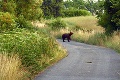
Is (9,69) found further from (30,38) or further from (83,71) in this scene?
(30,38)

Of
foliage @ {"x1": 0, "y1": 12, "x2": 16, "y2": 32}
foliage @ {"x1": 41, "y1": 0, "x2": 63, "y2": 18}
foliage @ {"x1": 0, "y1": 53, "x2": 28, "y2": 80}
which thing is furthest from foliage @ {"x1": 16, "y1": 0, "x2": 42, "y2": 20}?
foliage @ {"x1": 41, "y1": 0, "x2": 63, "y2": 18}

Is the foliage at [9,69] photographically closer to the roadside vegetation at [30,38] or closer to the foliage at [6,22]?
the roadside vegetation at [30,38]

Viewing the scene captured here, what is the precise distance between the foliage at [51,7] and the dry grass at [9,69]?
70.0 metres

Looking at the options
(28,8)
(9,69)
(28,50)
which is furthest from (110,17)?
(9,69)

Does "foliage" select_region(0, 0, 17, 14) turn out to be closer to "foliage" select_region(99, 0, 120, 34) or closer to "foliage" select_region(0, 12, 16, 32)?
"foliage" select_region(0, 12, 16, 32)

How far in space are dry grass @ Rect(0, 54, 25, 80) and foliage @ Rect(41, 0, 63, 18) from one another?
6997 centimetres

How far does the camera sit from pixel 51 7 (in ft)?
271

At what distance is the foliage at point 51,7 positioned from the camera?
82.1 metres

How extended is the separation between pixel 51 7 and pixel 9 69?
72.5 m

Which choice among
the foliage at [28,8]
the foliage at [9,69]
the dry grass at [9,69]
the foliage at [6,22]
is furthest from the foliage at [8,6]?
the dry grass at [9,69]

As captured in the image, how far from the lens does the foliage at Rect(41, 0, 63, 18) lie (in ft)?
269

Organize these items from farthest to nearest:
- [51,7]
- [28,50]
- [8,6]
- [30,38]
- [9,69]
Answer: [51,7] → [8,6] → [30,38] → [28,50] → [9,69]

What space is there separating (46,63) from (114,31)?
1604cm

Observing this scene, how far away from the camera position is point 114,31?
31.0 metres
